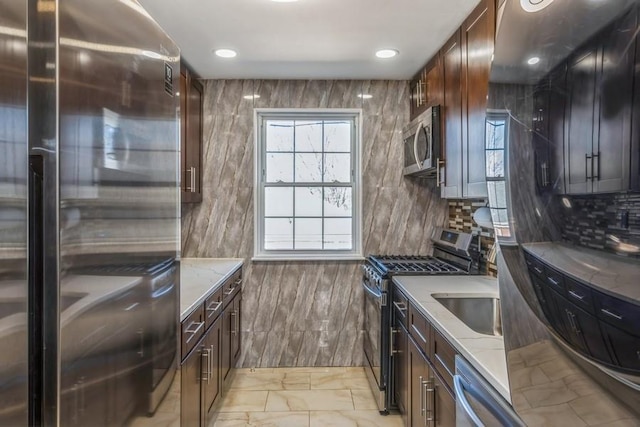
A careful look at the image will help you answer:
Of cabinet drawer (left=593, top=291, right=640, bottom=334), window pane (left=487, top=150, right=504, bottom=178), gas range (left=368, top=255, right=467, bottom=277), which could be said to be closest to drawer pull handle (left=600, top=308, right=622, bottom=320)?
cabinet drawer (left=593, top=291, right=640, bottom=334)

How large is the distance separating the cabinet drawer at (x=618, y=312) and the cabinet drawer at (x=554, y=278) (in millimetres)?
60

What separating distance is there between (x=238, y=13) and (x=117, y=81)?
145 centimetres

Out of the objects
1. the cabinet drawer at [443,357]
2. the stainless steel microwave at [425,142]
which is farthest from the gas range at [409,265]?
the cabinet drawer at [443,357]

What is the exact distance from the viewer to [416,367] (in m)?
2.06

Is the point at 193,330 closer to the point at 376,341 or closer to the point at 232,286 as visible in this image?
the point at 232,286

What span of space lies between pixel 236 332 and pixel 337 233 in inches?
47.6

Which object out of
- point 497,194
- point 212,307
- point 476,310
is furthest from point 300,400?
point 497,194

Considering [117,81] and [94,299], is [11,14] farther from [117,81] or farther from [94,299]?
[94,299]

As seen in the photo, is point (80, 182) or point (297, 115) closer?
point (80, 182)

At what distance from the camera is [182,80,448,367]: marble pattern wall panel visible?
3.42m

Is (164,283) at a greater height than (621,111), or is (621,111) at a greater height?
(621,111)

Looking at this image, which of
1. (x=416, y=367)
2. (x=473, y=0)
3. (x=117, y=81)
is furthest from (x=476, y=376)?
(x=473, y=0)

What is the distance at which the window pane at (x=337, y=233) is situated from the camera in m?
3.55

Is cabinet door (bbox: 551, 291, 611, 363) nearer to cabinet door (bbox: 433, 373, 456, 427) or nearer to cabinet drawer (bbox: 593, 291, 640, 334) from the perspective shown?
cabinet drawer (bbox: 593, 291, 640, 334)
